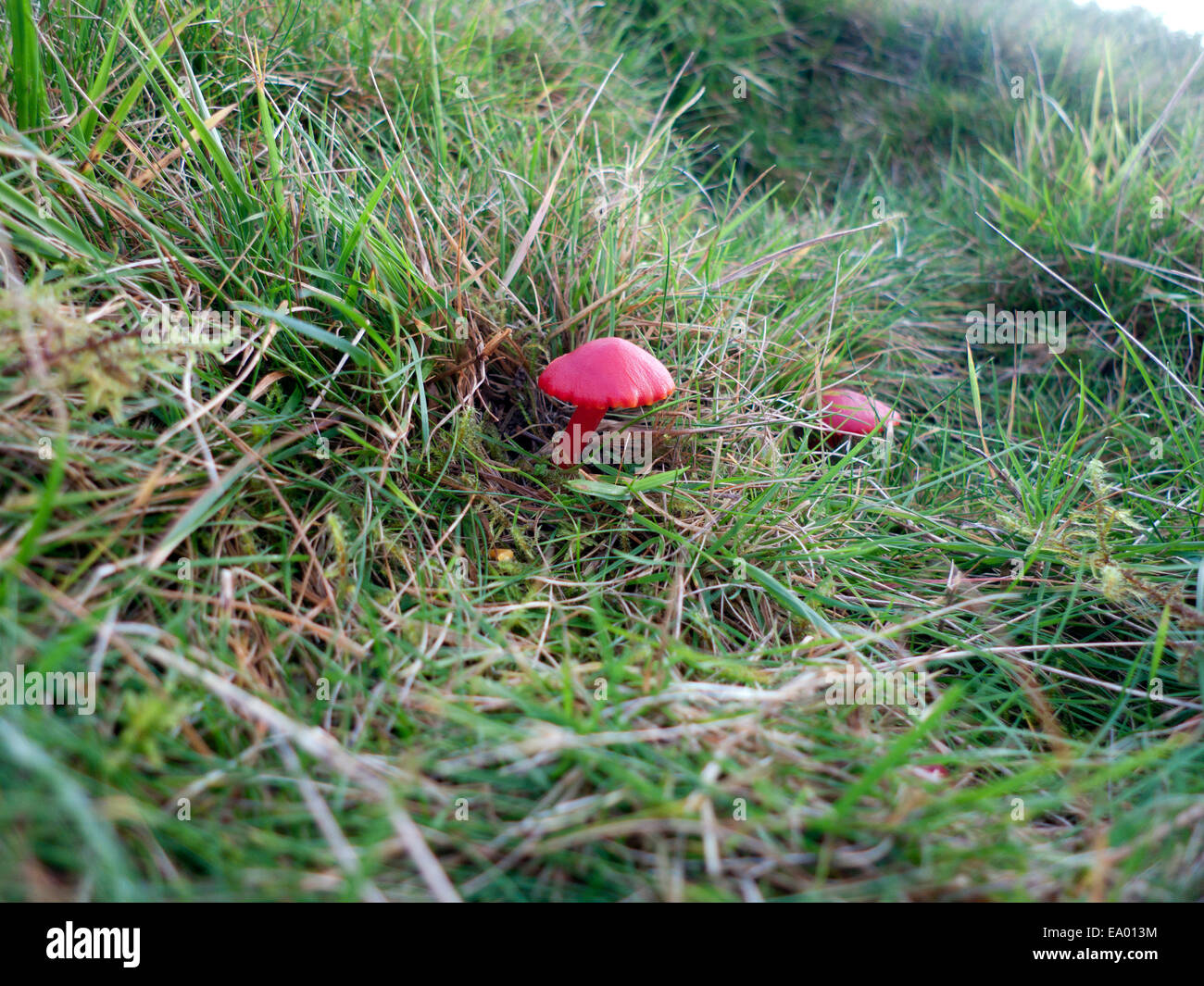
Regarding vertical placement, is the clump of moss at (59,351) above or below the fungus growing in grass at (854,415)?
below

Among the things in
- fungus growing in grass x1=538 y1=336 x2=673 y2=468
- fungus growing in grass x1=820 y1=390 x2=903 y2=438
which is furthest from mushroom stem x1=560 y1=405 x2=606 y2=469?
fungus growing in grass x1=820 y1=390 x2=903 y2=438

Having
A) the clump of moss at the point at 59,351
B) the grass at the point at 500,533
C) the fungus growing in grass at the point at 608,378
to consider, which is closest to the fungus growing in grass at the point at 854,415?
the grass at the point at 500,533

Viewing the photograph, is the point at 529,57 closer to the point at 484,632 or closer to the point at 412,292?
the point at 412,292

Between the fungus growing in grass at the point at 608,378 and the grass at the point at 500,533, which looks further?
the fungus growing in grass at the point at 608,378

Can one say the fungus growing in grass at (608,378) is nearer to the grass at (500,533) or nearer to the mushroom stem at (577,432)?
the mushroom stem at (577,432)

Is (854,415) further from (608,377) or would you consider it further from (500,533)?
(500,533)
